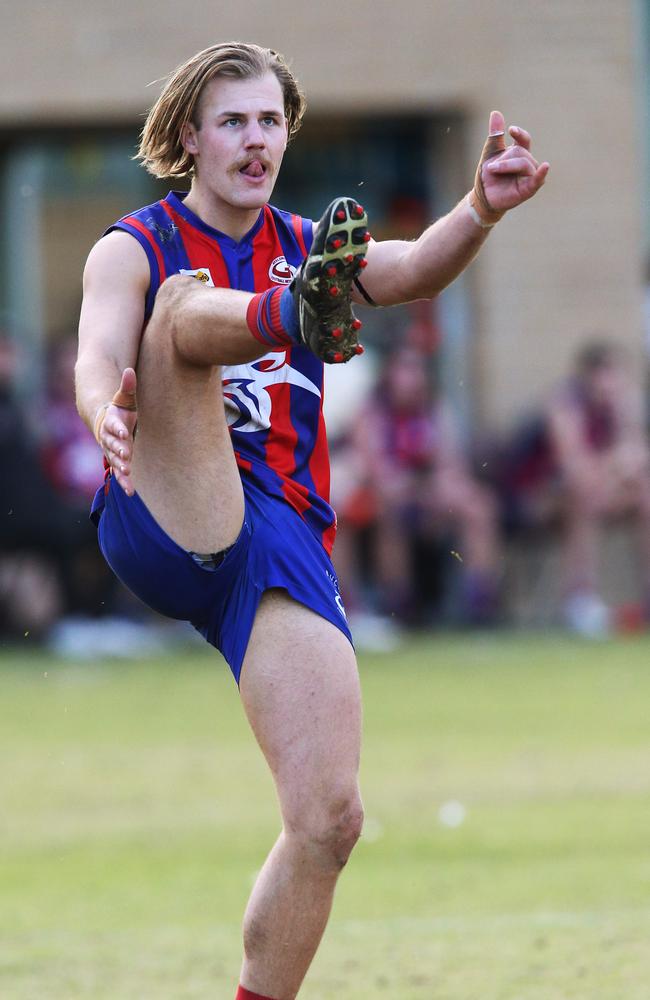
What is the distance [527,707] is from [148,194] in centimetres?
707

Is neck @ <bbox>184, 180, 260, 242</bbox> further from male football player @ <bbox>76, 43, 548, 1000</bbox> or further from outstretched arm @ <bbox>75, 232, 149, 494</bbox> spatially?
outstretched arm @ <bbox>75, 232, 149, 494</bbox>

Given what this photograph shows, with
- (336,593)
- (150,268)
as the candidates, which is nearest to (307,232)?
(150,268)

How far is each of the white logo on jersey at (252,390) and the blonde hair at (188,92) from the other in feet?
1.74

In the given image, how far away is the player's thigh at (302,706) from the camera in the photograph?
4312 mm

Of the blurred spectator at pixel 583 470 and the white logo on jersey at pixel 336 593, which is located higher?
the white logo on jersey at pixel 336 593

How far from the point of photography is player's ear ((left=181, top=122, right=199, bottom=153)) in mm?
4648

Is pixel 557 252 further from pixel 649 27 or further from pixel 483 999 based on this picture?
pixel 483 999

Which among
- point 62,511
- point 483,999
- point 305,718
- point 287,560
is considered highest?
point 287,560

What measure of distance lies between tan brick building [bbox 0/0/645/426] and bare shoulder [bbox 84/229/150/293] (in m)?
11.4

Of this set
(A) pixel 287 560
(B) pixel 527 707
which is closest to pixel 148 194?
(B) pixel 527 707

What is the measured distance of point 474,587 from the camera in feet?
49.0

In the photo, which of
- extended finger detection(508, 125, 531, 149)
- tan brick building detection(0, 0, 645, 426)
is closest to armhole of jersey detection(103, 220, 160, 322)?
extended finger detection(508, 125, 531, 149)

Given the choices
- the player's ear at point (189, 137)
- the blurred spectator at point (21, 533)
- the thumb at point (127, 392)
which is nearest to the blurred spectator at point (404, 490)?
the blurred spectator at point (21, 533)

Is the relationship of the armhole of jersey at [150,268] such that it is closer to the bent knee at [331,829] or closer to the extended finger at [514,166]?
the extended finger at [514,166]
